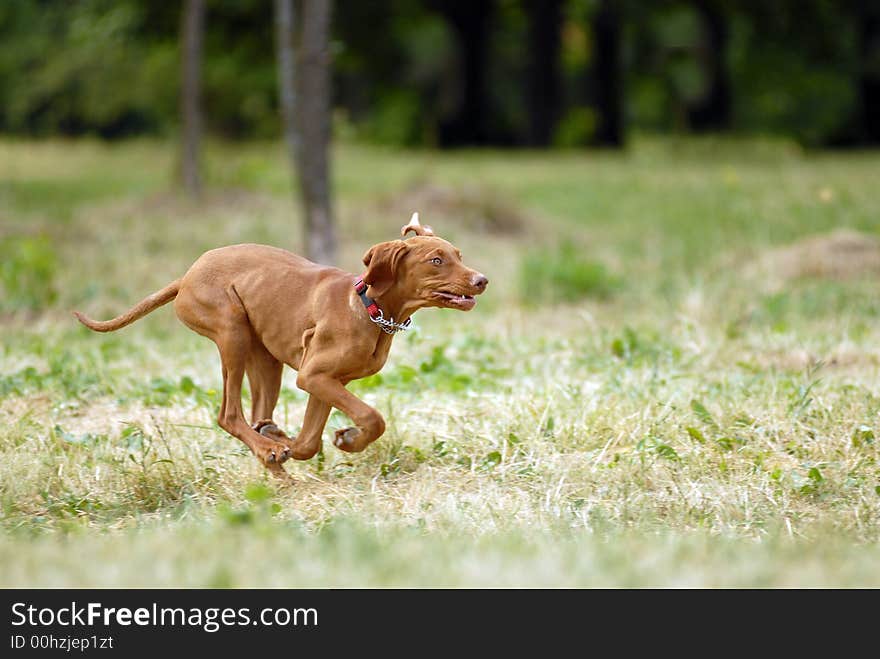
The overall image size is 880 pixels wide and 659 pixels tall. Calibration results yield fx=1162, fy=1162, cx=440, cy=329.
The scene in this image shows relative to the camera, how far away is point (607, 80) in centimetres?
3481

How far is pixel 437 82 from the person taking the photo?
4197 cm

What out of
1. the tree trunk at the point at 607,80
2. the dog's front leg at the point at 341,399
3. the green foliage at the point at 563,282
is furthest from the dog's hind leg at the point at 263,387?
the tree trunk at the point at 607,80

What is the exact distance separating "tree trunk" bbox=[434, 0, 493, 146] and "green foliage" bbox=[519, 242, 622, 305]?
2568cm

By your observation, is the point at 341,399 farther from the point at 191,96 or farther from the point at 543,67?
the point at 543,67

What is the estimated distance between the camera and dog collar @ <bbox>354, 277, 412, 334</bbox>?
4934 mm

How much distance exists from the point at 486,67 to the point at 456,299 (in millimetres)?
33096

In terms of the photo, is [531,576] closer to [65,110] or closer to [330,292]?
[330,292]

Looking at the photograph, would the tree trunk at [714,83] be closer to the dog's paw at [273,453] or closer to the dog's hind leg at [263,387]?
the dog's hind leg at [263,387]

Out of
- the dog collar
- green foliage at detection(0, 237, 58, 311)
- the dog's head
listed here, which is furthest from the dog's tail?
green foliage at detection(0, 237, 58, 311)

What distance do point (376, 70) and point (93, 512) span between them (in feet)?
112

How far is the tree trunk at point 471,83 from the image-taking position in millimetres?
35531

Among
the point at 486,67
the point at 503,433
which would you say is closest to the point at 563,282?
the point at 503,433

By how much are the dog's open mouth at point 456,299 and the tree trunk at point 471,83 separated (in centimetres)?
3135
